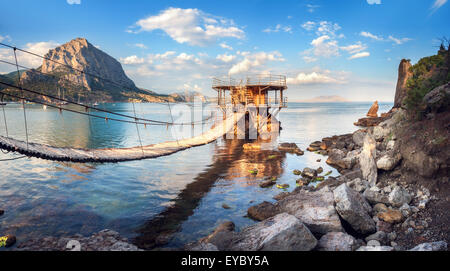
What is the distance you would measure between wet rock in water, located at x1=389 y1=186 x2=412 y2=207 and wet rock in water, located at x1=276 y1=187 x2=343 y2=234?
247cm

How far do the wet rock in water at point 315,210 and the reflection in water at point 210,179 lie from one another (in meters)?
4.86

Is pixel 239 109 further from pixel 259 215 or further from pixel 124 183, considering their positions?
pixel 259 215

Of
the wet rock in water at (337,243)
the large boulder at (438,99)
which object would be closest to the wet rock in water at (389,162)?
the large boulder at (438,99)

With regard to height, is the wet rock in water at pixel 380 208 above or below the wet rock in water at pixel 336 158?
above

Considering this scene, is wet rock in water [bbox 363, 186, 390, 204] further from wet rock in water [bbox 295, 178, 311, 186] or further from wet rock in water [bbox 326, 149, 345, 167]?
wet rock in water [bbox 326, 149, 345, 167]

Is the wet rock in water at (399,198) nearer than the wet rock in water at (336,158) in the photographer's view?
Yes

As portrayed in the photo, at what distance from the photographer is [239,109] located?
3406cm

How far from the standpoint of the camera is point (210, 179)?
17266 millimetres

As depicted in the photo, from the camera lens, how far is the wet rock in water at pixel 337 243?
716 centimetres

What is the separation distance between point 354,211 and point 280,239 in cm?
355

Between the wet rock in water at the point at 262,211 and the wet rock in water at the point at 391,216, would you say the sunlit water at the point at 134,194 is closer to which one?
the wet rock in water at the point at 262,211

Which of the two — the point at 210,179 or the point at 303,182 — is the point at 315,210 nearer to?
the point at 303,182
